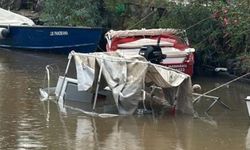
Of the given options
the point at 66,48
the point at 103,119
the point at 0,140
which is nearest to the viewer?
the point at 0,140

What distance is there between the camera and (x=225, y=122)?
15453 millimetres

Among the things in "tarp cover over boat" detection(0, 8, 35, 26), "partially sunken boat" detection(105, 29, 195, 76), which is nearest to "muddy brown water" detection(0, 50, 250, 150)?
"partially sunken boat" detection(105, 29, 195, 76)

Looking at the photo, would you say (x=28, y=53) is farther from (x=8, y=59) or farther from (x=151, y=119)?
(x=151, y=119)

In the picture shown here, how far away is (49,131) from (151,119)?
2746 millimetres

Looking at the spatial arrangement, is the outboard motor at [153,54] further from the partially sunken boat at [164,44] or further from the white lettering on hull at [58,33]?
the white lettering on hull at [58,33]

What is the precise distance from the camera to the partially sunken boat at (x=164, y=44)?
70.0 ft

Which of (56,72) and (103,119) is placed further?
(56,72)

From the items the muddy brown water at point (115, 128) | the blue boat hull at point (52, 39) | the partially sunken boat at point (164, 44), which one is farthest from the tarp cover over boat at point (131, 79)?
the blue boat hull at point (52, 39)

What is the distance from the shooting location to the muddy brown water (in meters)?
Result: 12.8

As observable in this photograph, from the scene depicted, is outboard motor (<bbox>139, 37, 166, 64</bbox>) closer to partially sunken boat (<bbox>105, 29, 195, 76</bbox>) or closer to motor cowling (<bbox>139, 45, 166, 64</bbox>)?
motor cowling (<bbox>139, 45, 166, 64</bbox>)

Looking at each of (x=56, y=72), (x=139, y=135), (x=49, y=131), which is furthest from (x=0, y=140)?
(x=56, y=72)

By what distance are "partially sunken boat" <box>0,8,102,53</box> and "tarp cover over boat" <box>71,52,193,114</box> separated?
12.1 metres

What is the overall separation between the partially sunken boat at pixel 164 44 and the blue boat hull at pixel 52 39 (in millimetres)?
→ 5444

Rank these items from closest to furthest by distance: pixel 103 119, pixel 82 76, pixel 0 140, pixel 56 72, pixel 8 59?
pixel 0 140 → pixel 103 119 → pixel 82 76 → pixel 56 72 → pixel 8 59
